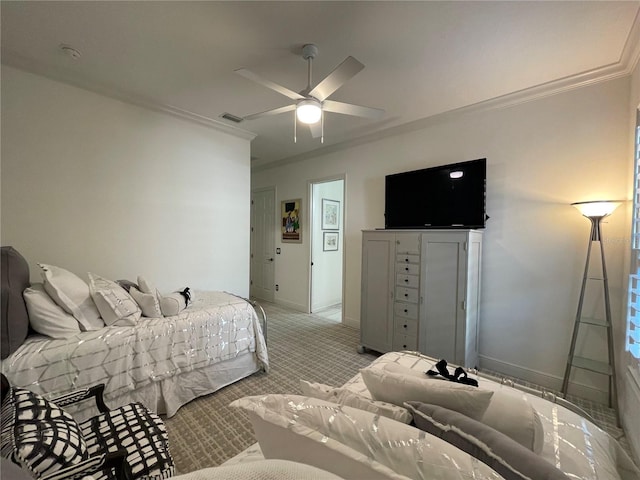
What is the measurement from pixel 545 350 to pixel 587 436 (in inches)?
72.4

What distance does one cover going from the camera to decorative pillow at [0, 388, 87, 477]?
97 cm

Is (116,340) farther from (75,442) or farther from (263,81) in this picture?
(263,81)

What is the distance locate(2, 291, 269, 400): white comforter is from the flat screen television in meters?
2.11

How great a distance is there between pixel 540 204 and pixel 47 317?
4.06 meters

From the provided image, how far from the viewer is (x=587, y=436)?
1062 mm

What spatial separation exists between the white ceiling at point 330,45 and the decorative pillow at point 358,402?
2135 millimetres

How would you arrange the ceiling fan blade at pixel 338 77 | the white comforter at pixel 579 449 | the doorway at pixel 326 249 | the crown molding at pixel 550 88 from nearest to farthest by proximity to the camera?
the white comforter at pixel 579 449 < the ceiling fan blade at pixel 338 77 < the crown molding at pixel 550 88 < the doorway at pixel 326 249

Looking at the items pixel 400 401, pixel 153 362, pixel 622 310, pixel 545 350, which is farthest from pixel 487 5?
pixel 153 362

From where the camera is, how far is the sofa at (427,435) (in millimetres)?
712

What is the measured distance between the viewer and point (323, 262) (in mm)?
4965

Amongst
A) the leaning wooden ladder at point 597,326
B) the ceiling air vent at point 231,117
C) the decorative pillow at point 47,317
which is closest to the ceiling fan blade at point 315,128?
the ceiling air vent at point 231,117

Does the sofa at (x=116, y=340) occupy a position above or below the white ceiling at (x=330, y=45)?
below

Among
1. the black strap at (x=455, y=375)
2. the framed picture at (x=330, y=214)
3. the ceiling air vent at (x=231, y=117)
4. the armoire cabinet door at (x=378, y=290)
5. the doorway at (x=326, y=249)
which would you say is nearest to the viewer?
the black strap at (x=455, y=375)

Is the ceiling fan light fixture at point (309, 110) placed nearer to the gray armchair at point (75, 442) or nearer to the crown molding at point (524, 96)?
the crown molding at point (524, 96)
